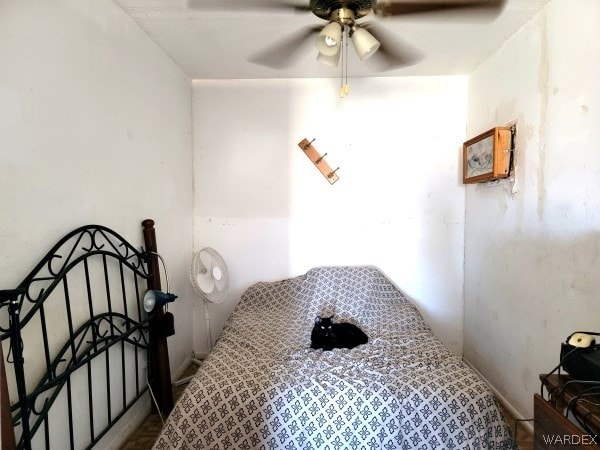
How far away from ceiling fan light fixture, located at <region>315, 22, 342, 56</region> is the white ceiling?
305mm

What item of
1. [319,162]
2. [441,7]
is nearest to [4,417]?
[441,7]

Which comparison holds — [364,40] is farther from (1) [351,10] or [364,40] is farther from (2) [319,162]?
(2) [319,162]

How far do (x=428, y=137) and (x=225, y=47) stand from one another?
5.78ft

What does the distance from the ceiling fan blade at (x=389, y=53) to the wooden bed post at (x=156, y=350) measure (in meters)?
1.77

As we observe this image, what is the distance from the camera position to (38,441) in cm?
132

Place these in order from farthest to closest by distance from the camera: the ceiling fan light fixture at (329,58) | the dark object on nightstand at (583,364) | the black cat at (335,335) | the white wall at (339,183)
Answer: the white wall at (339,183) → the black cat at (335,335) → the ceiling fan light fixture at (329,58) → the dark object on nightstand at (583,364)

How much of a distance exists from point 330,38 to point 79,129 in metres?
1.20

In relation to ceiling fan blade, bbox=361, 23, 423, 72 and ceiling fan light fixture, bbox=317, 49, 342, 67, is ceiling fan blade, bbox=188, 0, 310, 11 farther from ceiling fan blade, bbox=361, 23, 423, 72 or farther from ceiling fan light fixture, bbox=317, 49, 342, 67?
ceiling fan blade, bbox=361, 23, 423, 72

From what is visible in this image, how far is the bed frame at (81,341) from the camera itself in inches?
46.4

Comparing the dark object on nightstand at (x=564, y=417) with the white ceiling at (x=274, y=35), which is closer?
the dark object on nightstand at (x=564, y=417)

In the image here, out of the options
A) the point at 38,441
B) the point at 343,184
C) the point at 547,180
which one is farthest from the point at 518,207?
the point at 38,441

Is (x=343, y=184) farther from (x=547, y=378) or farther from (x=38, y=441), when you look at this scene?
(x=38, y=441)

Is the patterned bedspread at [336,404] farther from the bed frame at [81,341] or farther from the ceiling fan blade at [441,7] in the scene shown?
the ceiling fan blade at [441,7]

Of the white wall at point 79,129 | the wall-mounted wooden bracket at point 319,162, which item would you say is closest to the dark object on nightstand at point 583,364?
the white wall at point 79,129
